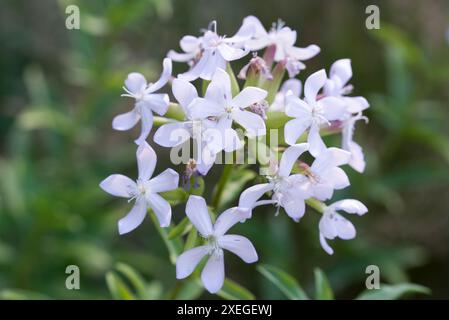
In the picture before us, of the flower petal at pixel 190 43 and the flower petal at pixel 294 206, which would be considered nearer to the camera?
the flower petal at pixel 294 206

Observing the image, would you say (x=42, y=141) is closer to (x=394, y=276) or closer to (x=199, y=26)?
(x=199, y=26)

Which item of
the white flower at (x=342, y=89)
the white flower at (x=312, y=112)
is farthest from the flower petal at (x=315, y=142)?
the white flower at (x=342, y=89)

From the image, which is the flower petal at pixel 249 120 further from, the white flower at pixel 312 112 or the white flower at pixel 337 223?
the white flower at pixel 337 223

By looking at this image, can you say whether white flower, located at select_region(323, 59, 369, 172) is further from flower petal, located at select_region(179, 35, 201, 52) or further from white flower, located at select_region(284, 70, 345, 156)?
flower petal, located at select_region(179, 35, 201, 52)

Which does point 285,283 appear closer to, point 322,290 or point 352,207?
point 322,290

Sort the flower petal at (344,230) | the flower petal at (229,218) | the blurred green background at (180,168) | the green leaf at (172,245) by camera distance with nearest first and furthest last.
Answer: the flower petal at (229,218)
the flower petal at (344,230)
the green leaf at (172,245)
the blurred green background at (180,168)

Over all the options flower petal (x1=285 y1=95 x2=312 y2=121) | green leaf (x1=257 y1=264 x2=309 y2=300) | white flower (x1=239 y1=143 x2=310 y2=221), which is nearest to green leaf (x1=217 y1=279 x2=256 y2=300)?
green leaf (x1=257 y1=264 x2=309 y2=300)

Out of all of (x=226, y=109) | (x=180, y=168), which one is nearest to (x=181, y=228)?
(x=226, y=109)

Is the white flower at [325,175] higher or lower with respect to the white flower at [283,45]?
lower
